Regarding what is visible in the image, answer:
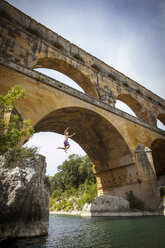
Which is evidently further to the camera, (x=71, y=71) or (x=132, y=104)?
(x=132, y=104)

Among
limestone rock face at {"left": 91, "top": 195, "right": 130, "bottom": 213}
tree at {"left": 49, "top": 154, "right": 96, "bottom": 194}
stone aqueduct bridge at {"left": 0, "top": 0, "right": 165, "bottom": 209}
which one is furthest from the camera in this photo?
tree at {"left": 49, "top": 154, "right": 96, "bottom": 194}

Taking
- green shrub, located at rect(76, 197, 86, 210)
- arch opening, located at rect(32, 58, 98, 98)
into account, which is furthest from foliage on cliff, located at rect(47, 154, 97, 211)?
arch opening, located at rect(32, 58, 98, 98)

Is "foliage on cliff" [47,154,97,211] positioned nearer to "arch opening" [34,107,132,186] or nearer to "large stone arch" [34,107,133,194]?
"large stone arch" [34,107,133,194]

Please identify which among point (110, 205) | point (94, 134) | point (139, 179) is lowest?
point (110, 205)

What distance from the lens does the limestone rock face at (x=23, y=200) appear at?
3963mm

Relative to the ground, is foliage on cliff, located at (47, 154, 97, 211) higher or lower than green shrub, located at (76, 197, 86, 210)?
higher

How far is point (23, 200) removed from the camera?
4.21 metres

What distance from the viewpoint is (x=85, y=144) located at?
13906 mm

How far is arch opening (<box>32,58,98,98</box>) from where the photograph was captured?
1314 cm

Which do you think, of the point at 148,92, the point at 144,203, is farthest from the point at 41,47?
the point at 148,92

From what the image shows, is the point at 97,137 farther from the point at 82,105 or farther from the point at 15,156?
the point at 15,156

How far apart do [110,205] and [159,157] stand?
9.12 metres

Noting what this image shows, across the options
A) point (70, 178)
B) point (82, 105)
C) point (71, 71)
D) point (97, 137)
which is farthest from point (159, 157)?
point (70, 178)

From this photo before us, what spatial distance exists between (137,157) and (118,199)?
2980 millimetres
